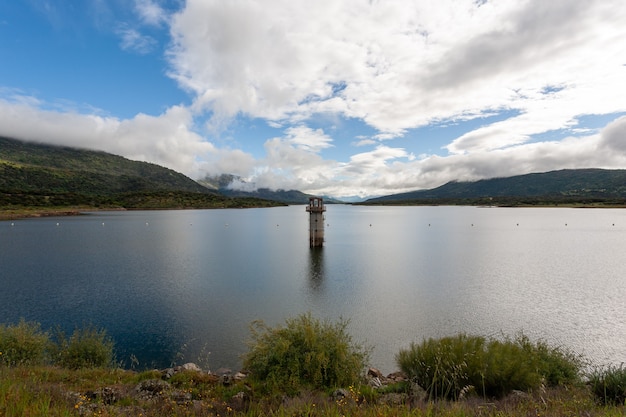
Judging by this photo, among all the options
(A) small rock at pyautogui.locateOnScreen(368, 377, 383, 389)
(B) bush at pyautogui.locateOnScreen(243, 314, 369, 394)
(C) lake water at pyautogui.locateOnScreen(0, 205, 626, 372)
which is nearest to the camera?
(B) bush at pyautogui.locateOnScreen(243, 314, 369, 394)

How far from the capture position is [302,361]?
→ 14078mm

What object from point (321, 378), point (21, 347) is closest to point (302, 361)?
point (321, 378)

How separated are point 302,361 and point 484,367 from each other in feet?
24.8

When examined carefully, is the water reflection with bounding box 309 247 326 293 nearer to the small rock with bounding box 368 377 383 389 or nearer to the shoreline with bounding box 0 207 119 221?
the small rock with bounding box 368 377 383 389

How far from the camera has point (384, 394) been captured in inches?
475

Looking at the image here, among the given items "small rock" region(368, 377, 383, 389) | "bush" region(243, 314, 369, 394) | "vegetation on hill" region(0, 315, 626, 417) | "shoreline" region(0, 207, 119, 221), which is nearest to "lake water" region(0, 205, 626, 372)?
"small rock" region(368, 377, 383, 389)

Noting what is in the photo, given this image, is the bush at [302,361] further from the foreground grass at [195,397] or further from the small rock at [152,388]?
the small rock at [152,388]

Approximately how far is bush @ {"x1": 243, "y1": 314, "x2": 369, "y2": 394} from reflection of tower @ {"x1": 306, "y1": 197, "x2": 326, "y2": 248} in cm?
5555

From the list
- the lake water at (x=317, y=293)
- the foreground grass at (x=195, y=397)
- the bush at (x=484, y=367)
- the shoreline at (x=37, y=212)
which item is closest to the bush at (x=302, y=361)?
the foreground grass at (x=195, y=397)

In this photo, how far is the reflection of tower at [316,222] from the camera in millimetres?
71500

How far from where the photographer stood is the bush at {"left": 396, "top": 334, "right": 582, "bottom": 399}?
12.8 m

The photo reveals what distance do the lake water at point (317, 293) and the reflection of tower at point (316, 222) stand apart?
18.4 ft

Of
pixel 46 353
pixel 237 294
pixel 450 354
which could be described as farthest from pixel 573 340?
pixel 46 353

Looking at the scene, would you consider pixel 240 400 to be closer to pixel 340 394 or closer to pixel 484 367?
pixel 340 394
